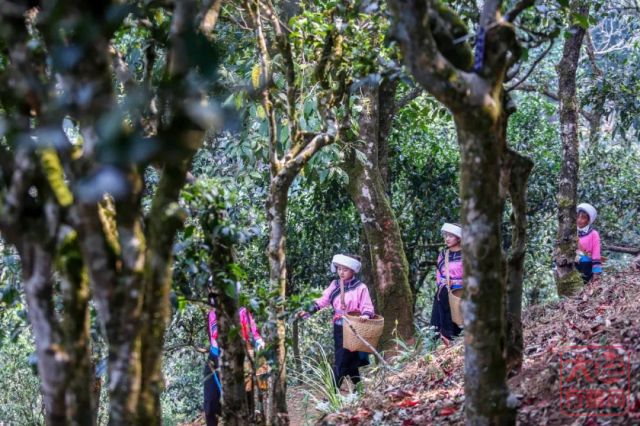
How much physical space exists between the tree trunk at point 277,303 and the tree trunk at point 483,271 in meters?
1.73

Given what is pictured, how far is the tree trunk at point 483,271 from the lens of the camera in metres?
3.92

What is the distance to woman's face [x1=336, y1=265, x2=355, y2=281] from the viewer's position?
352 inches

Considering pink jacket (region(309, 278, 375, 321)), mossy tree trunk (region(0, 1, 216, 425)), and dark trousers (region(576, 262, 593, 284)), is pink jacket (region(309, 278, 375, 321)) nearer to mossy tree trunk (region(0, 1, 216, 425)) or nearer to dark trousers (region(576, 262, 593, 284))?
dark trousers (region(576, 262, 593, 284))

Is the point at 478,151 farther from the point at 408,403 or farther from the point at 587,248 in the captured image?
the point at 587,248

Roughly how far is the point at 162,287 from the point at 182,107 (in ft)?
A: 3.85

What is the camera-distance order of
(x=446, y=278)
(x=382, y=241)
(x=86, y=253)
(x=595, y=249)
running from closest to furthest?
(x=86, y=253), (x=446, y=278), (x=382, y=241), (x=595, y=249)

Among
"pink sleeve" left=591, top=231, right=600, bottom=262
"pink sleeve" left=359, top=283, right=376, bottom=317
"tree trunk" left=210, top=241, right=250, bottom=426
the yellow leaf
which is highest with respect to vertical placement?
"pink sleeve" left=591, top=231, right=600, bottom=262

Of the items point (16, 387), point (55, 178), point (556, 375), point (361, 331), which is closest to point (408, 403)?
point (556, 375)

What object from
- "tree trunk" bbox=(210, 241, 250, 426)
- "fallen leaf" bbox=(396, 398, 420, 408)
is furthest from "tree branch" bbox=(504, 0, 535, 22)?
"fallen leaf" bbox=(396, 398, 420, 408)

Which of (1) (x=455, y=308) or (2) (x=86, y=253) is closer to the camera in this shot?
(2) (x=86, y=253)

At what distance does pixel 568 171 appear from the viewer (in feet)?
32.6

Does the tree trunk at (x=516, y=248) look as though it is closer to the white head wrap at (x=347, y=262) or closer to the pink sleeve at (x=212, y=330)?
the pink sleeve at (x=212, y=330)

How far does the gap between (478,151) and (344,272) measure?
5.15 meters

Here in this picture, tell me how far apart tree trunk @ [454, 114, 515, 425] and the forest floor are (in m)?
0.91
